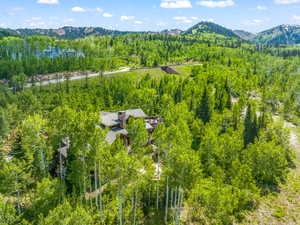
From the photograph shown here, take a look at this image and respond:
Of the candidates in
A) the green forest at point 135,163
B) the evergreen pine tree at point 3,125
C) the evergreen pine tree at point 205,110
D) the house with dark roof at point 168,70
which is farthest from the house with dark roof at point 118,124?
the house with dark roof at point 168,70

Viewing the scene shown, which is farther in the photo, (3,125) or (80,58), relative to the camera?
(80,58)

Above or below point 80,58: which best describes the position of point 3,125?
below

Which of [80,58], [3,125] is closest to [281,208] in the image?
[3,125]

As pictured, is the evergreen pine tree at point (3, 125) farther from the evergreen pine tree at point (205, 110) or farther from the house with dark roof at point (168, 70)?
the house with dark roof at point (168, 70)

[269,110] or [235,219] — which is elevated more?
[269,110]

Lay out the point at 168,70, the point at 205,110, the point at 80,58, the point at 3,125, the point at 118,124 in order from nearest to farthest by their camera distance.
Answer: the point at 118,124 → the point at 3,125 → the point at 205,110 → the point at 80,58 → the point at 168,70

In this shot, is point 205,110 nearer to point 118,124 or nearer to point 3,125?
point 118,124


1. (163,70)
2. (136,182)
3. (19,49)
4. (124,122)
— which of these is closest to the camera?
(136,182)

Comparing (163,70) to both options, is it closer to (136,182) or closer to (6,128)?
(6,128)

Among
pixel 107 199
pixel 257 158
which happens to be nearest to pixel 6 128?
pixel 107 199
